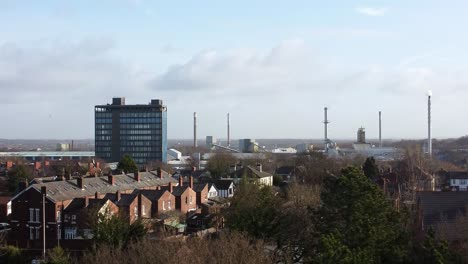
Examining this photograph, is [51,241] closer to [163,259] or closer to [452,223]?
[163,259]

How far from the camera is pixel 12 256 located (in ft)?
97.8

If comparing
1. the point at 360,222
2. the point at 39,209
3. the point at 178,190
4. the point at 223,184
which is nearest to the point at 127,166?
the point at 223,184

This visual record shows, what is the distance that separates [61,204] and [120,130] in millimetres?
87367

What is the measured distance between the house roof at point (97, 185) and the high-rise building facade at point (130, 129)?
69.7 meters

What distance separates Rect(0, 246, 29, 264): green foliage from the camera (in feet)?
97.5

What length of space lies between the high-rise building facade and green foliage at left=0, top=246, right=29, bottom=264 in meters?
96.2

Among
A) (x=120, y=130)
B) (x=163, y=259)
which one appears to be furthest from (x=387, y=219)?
(x=120, y=130)

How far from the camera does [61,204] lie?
40.9 meters

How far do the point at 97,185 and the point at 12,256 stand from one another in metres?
16.9

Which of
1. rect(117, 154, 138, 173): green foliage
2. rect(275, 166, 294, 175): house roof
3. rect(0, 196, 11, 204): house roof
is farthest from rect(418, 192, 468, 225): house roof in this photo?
rect(275, 166, 294, 175): house roof

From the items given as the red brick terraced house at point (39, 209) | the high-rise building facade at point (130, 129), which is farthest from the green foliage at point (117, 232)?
the high-rise building facade at point (130, 129)

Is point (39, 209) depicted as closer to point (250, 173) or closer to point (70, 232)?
point (70, 232)

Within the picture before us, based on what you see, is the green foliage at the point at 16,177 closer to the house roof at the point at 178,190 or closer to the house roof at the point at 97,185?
the house roof at the point at 97,185

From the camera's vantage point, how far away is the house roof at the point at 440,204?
2973cm
